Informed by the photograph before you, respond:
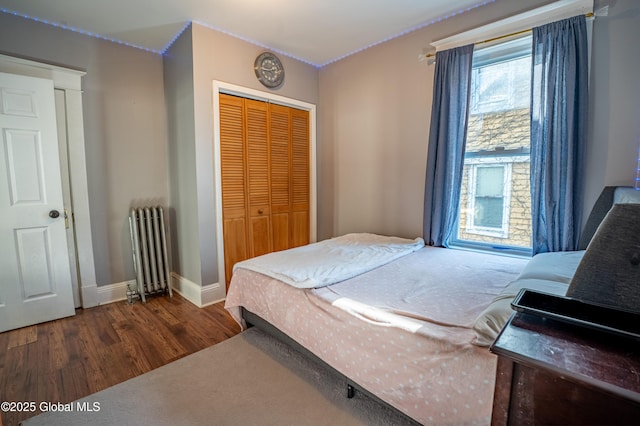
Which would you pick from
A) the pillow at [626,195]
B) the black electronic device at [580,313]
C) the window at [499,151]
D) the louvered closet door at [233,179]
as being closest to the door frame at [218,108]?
the louvered closet door at [233,179]

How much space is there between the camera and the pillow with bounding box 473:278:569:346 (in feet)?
3.34

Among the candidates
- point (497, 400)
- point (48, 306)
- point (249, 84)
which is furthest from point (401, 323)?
point (48, 306)

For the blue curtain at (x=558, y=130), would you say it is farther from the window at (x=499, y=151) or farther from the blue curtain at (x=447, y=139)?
the blue curtain at (x=447, y=139)

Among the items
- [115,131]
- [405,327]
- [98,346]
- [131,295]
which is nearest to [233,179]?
[115,131]

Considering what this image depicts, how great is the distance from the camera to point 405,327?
120 centimetres

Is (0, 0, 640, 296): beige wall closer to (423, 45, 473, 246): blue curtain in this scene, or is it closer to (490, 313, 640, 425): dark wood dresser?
(423, 45, 473, 246): blue curtain

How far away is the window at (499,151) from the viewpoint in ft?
7.57

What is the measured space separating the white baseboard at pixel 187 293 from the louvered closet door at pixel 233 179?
166 mm

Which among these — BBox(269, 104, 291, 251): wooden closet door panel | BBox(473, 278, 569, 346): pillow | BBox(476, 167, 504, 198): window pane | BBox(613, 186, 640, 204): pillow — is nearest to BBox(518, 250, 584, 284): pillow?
BBox(473, 278, 569, 346): pillow

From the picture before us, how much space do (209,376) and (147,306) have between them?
1458 mm

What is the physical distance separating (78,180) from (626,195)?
4.25 m

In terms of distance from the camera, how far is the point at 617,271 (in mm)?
721

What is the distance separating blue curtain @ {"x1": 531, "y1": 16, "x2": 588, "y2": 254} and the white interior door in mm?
3898

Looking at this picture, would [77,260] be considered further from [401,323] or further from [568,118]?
[568,118]
